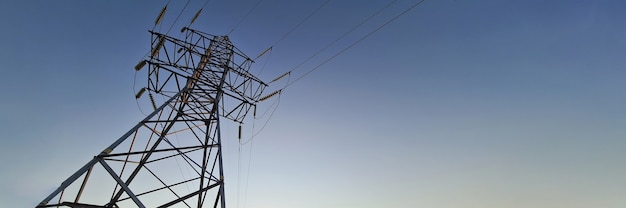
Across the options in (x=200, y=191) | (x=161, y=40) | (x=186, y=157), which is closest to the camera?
(x=200, y=191)

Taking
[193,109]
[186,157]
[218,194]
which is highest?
[193,109]

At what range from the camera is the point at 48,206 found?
5.40 metres

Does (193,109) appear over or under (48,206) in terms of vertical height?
over

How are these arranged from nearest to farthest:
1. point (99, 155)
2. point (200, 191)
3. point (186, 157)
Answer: point (99, 155) < point (200, 191) < point (186, 157)

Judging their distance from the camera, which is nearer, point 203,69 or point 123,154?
point 123,154

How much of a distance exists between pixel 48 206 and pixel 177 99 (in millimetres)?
4070

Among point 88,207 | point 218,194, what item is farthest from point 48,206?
point 218,194


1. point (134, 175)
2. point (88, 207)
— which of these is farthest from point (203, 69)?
point (88, 207)

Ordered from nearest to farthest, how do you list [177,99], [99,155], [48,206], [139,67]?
[48,206]
[99,155]
[177,99]
[139,67]

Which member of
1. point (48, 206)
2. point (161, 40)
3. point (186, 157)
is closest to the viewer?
point (48, 206)

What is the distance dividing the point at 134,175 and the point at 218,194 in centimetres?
223

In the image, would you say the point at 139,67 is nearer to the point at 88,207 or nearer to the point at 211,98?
the point at 211,98

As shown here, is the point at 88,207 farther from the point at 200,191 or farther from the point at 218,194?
the point at 218,194

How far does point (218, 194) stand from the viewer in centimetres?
724
